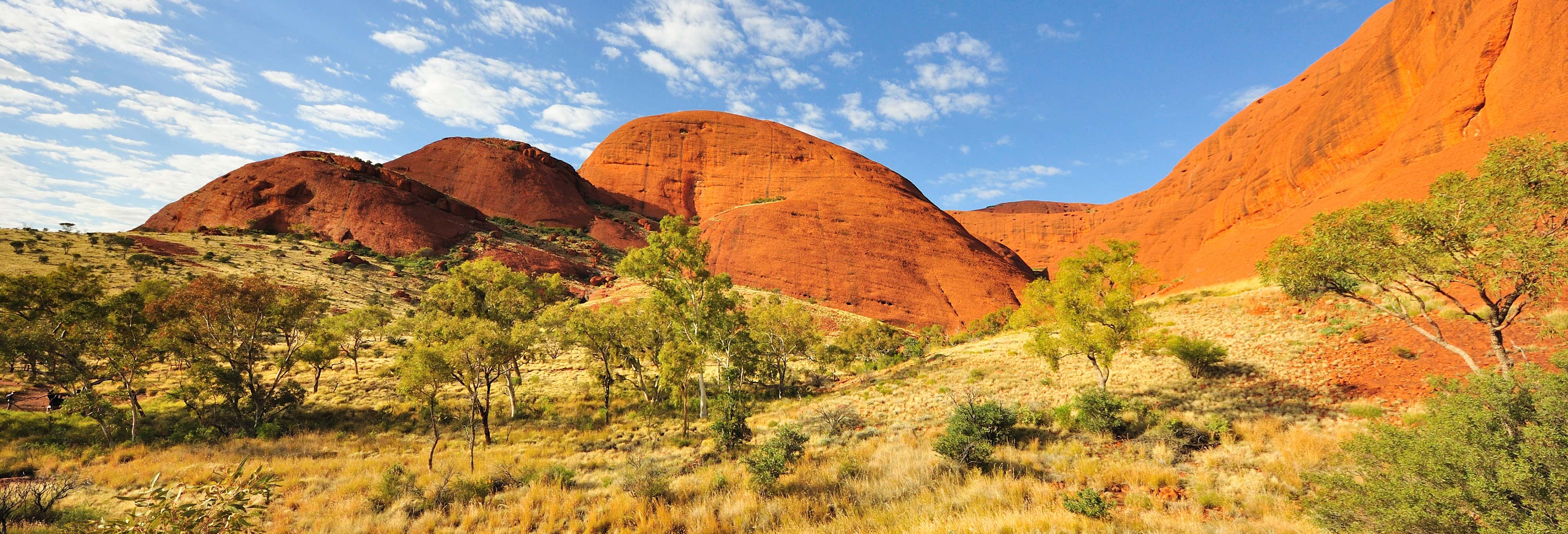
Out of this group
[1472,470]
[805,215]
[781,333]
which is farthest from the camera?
[805,215]

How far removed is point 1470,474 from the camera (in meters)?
4.73

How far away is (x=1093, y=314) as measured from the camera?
13.9m

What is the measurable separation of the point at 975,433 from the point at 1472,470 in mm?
6139

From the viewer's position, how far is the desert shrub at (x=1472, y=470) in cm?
430

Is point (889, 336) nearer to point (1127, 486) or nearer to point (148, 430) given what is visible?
point (1127, 486)

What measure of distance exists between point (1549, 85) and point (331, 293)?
250 ft

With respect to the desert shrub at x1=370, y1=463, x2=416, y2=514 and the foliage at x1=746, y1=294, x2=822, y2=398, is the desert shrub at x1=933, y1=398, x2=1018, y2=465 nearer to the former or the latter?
the desert shrub at x1=370, y1=463, x2=416, y2=514

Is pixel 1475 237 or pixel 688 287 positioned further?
pixel 688 287

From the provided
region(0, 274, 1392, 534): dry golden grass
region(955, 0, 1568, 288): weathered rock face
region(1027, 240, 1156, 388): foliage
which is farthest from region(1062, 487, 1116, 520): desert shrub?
region(955, 0, 1568, 288): weathered rock face

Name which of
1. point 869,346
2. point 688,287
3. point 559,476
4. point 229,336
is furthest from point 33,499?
point 869,346

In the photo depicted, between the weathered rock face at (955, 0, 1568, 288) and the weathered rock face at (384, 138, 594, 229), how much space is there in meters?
79.6

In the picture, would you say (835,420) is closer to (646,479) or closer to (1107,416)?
(646,479)

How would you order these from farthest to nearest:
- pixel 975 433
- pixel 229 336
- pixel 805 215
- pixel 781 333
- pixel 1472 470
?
pixel 805 215 → pixel 781 333 → pixel 229 336 → pixel 975 433 → pixel 1472 470

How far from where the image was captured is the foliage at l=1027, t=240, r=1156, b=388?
13453 millimetres
